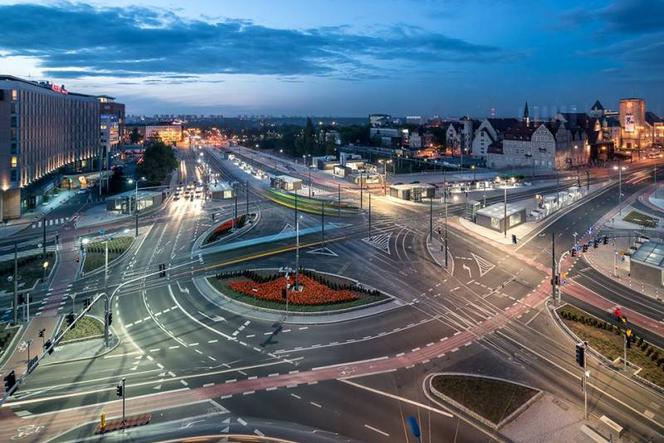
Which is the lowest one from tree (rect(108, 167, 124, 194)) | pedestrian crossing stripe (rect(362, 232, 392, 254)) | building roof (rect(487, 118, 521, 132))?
pedestrian crossing stripe (rect(362, 232, 392, 254))

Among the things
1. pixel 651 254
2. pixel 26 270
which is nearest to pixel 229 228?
pixel 26 270

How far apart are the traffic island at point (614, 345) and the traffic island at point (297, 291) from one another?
17.0 metres

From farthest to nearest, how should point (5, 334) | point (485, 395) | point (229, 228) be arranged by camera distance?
1. point (229, 228)
2. point (5, 334)
3. point (485, 395)

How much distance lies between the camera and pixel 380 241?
67750mm

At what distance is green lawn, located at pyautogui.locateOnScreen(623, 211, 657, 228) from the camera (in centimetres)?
7625

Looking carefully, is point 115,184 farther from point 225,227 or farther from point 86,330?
point 86,330

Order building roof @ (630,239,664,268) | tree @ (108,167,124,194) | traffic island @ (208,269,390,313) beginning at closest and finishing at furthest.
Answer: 1. traffic island @ (208,269,390,313)
2. building roof @ (630,239,664,268)
3. tree @ (108,167,124,194)

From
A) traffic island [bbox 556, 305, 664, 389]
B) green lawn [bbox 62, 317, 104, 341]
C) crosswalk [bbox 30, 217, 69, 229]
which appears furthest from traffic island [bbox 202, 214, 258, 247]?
traffic island [bbox 556, 305, 664, 389]

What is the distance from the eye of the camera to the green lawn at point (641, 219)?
76250 millimetres

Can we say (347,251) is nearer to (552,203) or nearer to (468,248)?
(468,248)

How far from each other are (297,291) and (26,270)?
3493 cm

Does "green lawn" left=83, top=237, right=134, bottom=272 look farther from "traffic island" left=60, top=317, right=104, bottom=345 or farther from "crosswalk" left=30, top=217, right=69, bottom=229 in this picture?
"crosswalk" left=30, top=217, right=69, bottom=229

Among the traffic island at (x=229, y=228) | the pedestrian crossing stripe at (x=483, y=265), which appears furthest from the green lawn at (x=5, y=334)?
the pedestrian crossing stripe at (x=483, y=265)

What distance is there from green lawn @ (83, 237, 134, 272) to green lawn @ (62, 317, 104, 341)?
16968 mm
